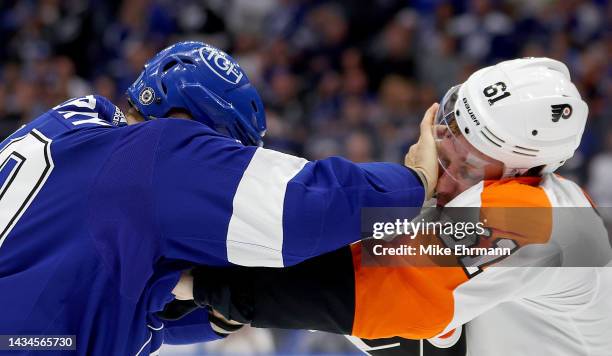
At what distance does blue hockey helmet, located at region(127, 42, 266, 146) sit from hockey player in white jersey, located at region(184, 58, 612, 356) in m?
0.59

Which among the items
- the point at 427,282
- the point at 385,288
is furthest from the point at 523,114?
the point at 385,288

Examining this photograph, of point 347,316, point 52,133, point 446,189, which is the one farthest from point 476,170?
point 52,133

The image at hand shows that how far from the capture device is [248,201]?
9.87 feet

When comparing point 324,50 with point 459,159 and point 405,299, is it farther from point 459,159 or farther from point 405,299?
point 405,299

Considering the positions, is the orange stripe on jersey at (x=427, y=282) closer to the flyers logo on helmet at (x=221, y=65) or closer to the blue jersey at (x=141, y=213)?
the blue jersey at (x=141, y=213)

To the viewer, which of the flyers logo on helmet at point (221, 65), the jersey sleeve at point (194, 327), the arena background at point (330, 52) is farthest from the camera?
the arena background at point (330, 52)

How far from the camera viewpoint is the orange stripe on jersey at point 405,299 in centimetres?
328

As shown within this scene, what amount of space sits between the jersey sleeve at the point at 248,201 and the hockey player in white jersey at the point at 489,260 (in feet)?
0.92

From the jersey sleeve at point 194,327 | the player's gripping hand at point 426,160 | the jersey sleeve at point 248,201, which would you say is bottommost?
the jersey sleeve at point 194,327

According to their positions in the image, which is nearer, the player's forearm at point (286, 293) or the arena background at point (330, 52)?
the player's forearm at point (286, 293)

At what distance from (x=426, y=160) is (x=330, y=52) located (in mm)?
9266

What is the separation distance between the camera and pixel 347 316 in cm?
334

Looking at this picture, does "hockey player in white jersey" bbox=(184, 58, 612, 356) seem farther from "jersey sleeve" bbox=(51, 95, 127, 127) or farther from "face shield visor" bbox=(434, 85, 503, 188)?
"jersey sleeve" bbox=(51, 95, 127, 127)

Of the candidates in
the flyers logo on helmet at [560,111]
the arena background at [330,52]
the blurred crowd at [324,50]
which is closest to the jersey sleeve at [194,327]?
the flyers logo on helmet at [560,111]
